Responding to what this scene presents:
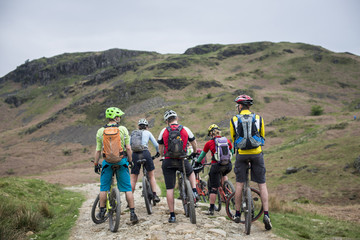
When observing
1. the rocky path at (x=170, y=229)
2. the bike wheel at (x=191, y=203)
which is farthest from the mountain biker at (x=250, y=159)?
the bike wheel at (x=191, y=203)

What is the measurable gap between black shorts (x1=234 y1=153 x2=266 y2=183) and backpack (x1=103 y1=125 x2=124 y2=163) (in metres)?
2.73

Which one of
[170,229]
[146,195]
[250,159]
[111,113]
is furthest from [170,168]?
[111,113]

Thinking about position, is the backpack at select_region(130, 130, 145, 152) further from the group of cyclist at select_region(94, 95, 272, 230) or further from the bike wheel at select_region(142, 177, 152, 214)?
the group of cyclist at select_region(94, 95, 272, 230)

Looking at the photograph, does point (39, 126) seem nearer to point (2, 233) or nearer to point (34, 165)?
point (34, 165)

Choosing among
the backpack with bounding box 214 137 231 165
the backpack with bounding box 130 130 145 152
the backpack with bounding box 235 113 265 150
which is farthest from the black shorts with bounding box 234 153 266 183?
the backpack with bounding box 130 130 145 152

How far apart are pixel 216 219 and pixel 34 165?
163 feet

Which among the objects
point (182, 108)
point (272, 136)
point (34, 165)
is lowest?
point (34, 165)

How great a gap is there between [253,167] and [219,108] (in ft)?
199

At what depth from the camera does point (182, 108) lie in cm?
6900

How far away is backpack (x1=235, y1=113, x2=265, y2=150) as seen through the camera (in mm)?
5203

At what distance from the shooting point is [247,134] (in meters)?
5.25

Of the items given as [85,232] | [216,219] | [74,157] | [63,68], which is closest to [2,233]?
[85,232]

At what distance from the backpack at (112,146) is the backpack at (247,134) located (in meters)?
2.71

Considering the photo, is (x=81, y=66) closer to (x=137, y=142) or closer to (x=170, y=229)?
(x=137, y=142)
